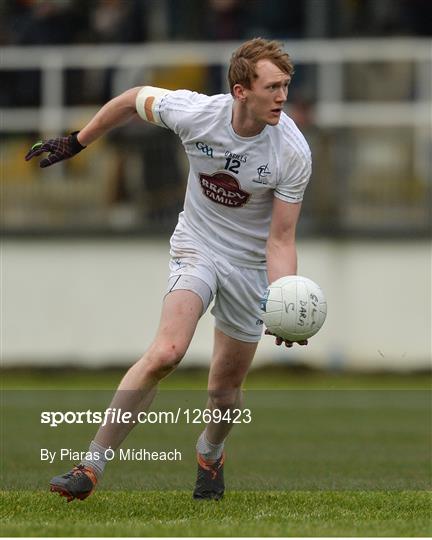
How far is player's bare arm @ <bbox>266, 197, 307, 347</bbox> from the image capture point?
26.2 ft

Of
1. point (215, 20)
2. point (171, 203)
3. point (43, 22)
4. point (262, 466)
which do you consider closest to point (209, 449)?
point (262, 466)

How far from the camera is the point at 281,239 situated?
804cm

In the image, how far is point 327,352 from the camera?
18.3 metres

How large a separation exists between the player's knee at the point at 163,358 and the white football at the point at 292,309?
488 mm

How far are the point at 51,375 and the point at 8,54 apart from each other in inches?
169

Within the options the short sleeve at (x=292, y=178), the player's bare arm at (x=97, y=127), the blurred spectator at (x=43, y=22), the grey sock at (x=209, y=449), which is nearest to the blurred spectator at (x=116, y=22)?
the blurred spectator at (x=43, y=22)

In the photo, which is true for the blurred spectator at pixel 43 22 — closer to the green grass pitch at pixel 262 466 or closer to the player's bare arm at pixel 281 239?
the green grass pitch at pixel 262 466

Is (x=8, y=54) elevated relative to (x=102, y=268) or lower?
elevated

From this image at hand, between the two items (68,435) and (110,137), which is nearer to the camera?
(68,435)

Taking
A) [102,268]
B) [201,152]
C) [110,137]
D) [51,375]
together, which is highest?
[201,152]

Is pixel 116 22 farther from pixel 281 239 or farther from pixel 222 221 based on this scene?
pixel 281 239

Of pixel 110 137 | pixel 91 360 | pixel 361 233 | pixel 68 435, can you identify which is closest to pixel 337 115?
pixel 361 233

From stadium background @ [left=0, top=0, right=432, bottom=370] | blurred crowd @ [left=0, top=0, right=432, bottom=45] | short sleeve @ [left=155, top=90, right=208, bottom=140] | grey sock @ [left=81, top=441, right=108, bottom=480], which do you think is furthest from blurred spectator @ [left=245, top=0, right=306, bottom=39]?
grey sock @ [left=81, top=441, right=108, bottom=480]

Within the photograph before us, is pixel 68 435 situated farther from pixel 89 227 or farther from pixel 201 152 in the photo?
pixel 89 227
